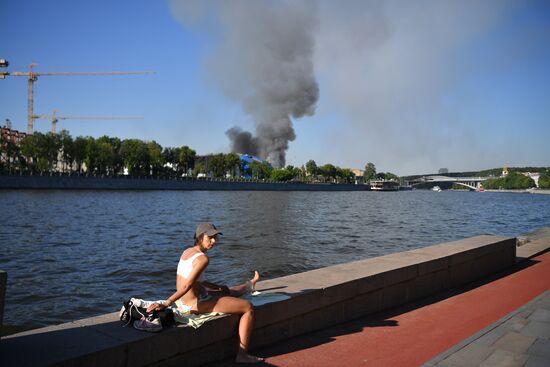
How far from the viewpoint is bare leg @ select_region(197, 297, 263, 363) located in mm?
4539

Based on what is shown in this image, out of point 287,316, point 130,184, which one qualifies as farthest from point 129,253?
point 130,184

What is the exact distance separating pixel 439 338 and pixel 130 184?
319 ft

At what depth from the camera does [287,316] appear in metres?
5.22

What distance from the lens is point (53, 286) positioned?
39.0ft

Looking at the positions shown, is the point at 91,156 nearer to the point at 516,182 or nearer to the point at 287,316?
the point at 287,316

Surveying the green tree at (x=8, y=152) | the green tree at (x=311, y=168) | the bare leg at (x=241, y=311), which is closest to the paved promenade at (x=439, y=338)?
the bare leg at (x=241, y=311)

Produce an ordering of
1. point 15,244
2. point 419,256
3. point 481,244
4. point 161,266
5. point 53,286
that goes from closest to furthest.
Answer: point 419,256
point 481,244
point 53,286
point 161,266
point 15,244

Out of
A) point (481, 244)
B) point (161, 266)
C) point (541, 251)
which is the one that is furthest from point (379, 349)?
point (161, 266)

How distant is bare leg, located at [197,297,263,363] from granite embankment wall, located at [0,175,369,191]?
260 feet

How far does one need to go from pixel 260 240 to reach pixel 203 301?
17.9m

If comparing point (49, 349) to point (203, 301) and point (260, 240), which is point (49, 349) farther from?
point (260, 240)

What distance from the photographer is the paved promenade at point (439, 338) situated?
4582 mm

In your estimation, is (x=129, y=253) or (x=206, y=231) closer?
(x=206, y=231)

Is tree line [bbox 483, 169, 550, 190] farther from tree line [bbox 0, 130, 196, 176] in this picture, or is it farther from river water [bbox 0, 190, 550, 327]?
river water [bbox 0, 190, 550, 327]
